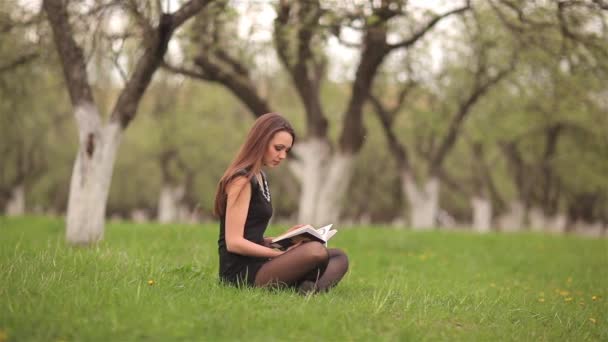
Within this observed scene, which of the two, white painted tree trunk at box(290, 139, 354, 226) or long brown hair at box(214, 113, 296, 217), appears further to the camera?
white painted tree trunk at box(290, 139, 354, 226)

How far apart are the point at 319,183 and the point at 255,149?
1028cm

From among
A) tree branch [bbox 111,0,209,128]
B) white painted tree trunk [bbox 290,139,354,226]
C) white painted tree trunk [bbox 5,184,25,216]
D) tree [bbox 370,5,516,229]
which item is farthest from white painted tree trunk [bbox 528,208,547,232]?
tree branch [bbox 111,0,209,128]

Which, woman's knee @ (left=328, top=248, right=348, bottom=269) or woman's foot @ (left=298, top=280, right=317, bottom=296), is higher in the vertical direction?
woman's knee @ (left=328, top=248, right=348, bottom=269)

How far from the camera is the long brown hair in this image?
513 centimetres

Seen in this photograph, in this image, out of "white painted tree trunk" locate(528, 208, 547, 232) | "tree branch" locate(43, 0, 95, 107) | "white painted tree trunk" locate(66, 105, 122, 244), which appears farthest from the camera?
A: "white painted tree trunk" locate(528, 208, 547, 232)

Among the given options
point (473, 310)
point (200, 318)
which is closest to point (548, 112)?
point (473, 310)

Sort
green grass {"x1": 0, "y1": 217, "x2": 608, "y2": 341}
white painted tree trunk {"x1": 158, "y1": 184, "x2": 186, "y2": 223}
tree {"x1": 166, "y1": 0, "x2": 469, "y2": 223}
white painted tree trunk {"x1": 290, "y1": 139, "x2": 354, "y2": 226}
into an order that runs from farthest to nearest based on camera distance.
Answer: white painted tree trunk {"x1": 158, "y1": 184, "x2": 186, "y2": 223}
white painted tree trunk {"x1": 290, "y1": 139, "x2": 354, "y2": 226}
tree {"x1": 166, "y1": 0, "x2": 469, "y2": 223}
green grass {"x1": 0, "y1": 217, "x2": 608, "y2": 341}

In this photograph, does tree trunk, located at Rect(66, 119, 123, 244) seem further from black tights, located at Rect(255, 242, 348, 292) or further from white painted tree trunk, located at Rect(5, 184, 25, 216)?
white painted tree trunk, located at Rect(5, 184, 25, 216)

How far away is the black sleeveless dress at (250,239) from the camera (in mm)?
5332

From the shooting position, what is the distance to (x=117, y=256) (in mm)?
6605

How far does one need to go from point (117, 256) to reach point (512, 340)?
3.95 metres

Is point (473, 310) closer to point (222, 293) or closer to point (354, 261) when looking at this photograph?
point (222, 293)

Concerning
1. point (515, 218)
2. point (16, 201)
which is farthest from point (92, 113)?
point (515, 218)

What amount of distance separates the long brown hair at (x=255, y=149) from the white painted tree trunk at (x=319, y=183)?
9831 millimetres
